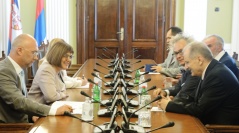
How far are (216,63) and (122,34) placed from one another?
5080mm

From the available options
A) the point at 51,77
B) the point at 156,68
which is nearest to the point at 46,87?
the point at 51,77

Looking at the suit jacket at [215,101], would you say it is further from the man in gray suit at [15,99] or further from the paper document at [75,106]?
the man in gray suit at [15,99]

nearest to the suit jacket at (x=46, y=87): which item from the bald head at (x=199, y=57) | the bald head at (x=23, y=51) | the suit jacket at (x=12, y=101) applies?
the bald head at (x=23, y=51)

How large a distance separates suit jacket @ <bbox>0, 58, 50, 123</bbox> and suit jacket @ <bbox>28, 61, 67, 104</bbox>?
0.28 metres

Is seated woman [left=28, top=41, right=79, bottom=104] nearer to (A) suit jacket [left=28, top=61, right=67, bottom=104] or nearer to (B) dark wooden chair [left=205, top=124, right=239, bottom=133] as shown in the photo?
(A) suit jacket [left=28, top=61, right=67, bottom=104]

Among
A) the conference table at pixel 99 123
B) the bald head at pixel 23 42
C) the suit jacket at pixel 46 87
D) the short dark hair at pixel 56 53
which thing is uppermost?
the bald head at pixel 23 42

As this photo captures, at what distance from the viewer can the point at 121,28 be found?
26.1 ft

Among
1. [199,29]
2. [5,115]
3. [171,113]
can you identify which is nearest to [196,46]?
[171,113]

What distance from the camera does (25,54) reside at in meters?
3.22

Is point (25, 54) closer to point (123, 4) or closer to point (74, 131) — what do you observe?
point (74, 131)

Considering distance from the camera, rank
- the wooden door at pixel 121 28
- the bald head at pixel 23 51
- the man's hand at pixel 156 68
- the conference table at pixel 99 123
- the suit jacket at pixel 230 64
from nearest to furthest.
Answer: the conference table at pixel 99 123 < the bald head at pixel 23 51 < the suit jacket at pixel 230 64 < the man's hand at pixel 156 68 < the wooden door at pixel 121 28

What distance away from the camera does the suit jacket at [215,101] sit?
2.81m

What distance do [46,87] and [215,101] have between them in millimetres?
1332

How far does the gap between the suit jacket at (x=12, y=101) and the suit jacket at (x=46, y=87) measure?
279 millimetres
